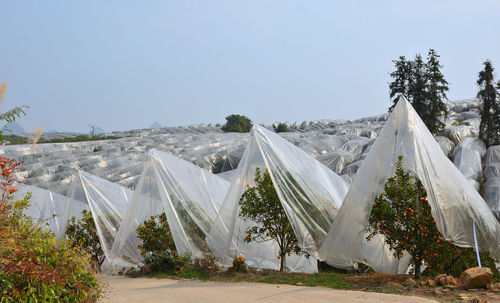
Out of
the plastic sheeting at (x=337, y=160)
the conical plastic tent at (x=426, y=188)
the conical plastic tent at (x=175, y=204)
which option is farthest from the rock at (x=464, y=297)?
the plastic sheeting at (x=337, y=160)

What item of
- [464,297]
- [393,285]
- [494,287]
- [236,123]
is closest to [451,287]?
[494,287]

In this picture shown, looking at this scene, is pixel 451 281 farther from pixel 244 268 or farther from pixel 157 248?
pixel 157 248

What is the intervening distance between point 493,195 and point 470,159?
18.8 ft

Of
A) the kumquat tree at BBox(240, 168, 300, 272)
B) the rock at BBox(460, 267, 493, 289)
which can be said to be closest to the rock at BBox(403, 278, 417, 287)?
the rock at BBox(460, 267, 493, 289)

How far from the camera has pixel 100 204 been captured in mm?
13469

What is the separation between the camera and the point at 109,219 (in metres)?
13.2

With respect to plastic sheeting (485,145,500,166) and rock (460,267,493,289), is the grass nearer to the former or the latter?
rock (460,267,493,289)

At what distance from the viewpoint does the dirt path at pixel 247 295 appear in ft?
22.6

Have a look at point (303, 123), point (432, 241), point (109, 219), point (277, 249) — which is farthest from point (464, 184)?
point (303, 123)

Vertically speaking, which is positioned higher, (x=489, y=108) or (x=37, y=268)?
(x=489, y=108)

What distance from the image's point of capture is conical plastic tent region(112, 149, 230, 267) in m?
11.3

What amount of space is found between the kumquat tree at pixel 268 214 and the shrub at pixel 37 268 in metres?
5.24

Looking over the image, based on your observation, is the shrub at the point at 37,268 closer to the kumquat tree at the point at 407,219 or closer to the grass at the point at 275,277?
the grass at the point at 275,277

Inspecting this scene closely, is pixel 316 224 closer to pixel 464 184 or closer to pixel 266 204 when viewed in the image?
pixel 266 204
